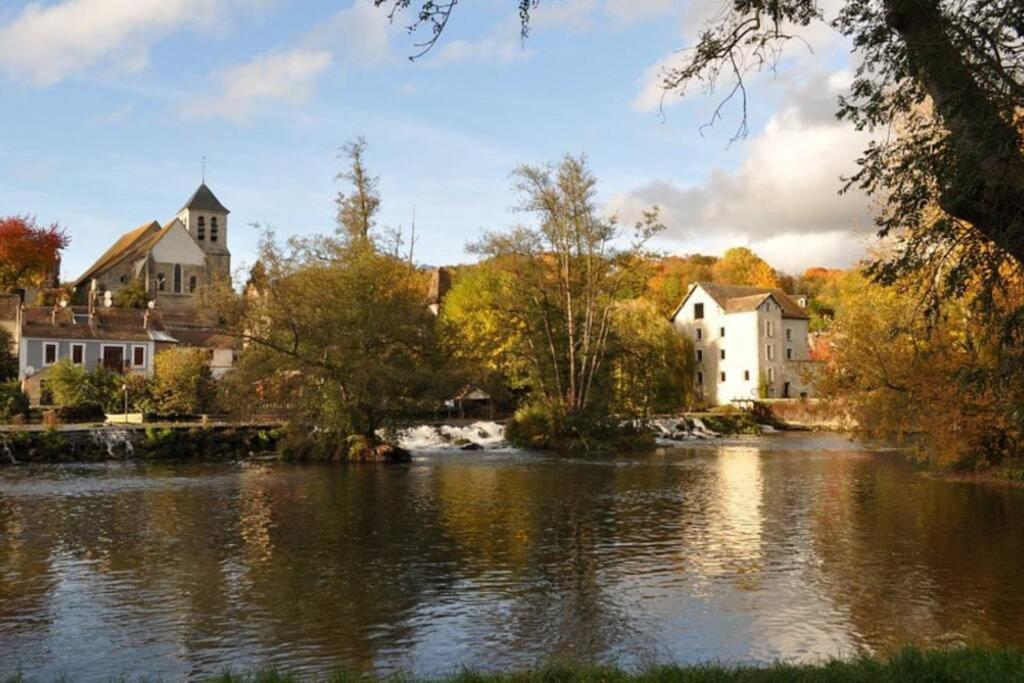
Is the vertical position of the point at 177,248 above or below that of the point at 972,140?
above

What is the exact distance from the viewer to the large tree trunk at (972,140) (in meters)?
8.64

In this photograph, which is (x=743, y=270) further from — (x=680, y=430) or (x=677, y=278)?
(x=680, y=430)

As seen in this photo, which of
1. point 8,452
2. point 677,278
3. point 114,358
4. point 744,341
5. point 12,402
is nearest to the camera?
point 8,452

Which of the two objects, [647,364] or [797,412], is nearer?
[647,364]

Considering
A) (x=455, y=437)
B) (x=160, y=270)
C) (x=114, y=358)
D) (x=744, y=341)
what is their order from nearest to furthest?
(x=455, y=437)
(x=114, y=358)
(x=744, y=341)
(x=160, y=270)

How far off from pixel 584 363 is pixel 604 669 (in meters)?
38.1

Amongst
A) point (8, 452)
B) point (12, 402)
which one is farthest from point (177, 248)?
point (8, 452)

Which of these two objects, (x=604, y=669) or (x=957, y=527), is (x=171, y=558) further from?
(x=957, y=527)

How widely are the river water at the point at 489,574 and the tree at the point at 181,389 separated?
80.4 ft

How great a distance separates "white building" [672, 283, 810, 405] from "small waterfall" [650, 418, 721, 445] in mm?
18796

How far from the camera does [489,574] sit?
573 inches

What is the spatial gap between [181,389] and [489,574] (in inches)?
1631

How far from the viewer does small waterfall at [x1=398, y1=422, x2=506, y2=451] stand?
4469 centimetres

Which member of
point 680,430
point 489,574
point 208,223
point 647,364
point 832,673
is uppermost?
point 208,223
